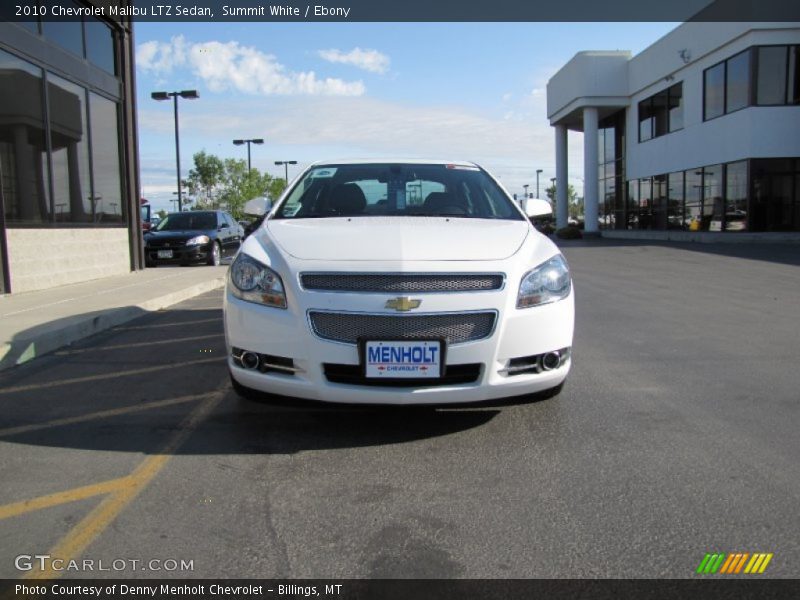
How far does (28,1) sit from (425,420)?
996 centimetres

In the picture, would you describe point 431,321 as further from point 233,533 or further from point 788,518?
point 788,518

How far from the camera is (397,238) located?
13.1ft

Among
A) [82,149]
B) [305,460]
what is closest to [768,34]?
[82,149]

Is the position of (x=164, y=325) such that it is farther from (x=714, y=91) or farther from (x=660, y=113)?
(x=660, y=113)

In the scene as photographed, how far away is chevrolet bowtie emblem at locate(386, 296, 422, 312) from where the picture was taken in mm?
3514

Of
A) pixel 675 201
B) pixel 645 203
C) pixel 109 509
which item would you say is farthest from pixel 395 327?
pixel 645 203

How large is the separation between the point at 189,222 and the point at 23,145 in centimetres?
718

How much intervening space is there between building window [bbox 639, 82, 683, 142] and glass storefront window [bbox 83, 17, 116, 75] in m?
22.3

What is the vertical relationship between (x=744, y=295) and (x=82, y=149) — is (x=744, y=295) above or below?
below

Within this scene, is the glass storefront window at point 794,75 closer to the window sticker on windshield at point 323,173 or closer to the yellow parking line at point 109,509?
the window sticker on windshield at point 323,173

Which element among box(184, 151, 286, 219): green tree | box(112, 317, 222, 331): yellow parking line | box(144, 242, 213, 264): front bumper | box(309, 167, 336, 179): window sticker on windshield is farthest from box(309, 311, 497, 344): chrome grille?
box(184, 151, 286, 219): green tree

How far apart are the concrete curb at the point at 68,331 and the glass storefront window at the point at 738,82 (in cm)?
2074

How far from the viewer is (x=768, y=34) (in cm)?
2203
